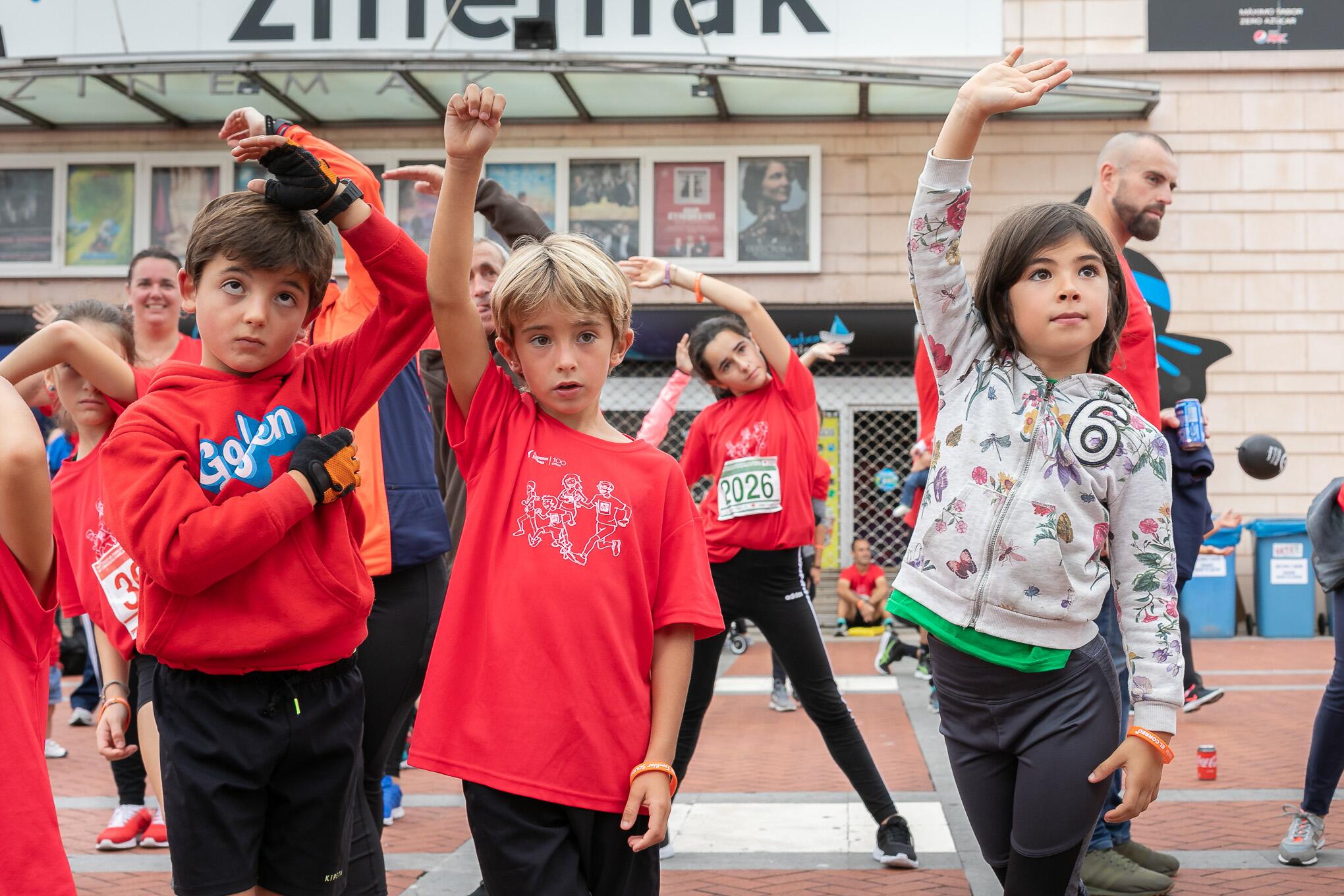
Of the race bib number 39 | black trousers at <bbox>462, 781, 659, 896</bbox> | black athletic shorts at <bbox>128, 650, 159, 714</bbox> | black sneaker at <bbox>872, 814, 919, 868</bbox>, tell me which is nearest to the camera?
black trousers at <bbox>462, 781, 659, 896</bbox>

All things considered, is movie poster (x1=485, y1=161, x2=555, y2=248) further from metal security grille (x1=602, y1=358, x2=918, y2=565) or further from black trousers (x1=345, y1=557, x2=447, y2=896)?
→ black trousers (x1=345, y1=557, x2=447, y2=896)

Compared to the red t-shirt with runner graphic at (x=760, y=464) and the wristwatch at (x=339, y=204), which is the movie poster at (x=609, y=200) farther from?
the wristwatch at (x=339, y=204)

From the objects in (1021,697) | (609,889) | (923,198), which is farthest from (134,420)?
(1021,697)

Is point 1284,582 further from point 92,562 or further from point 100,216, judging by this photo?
point 100,216

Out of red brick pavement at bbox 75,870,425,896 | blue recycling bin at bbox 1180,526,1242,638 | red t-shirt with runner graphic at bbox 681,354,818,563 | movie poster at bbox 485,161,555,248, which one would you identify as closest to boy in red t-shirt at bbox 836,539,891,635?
blue recycling bin at bbox 1180,526,1242,638

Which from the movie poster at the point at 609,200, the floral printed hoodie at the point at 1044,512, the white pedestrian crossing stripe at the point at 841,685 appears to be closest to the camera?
the floral printed hoodie at the point at 1044,512

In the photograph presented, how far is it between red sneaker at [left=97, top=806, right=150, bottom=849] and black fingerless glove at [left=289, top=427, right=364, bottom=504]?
3.17 meters

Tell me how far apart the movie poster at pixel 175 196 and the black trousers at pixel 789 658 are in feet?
38.9

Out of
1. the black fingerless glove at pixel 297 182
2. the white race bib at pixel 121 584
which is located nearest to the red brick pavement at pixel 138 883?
the white race bib at pixel 121 584

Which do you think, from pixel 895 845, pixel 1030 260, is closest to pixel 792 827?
pixel 895 845

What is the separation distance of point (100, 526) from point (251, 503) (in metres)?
1.93

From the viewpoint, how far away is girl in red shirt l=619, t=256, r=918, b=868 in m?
4.49

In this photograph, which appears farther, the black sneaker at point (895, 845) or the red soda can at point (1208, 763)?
the red soda can at point (1208, 763)

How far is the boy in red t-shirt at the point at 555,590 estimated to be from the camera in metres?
2.19
